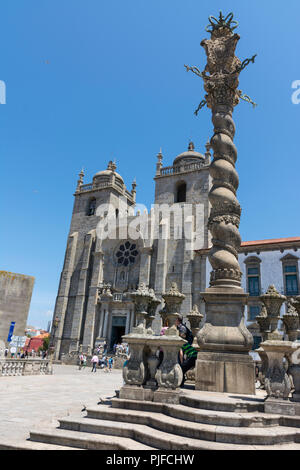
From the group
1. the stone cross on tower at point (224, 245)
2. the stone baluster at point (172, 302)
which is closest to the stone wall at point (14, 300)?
the stone baluster at point (172, 302)

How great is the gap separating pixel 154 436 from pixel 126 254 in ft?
94.1

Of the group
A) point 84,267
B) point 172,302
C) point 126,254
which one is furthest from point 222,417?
point 84,267

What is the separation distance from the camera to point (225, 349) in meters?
6.28

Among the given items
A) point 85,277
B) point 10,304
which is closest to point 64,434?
point 10,304

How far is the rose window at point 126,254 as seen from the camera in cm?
3216

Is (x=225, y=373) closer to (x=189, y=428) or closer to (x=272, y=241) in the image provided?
(x=189, y=428)

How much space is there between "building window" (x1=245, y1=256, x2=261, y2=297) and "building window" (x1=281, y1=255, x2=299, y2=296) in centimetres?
192

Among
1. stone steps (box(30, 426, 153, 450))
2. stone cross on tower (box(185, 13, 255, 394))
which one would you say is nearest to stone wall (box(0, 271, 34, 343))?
stone cross on tower (box(185, 13, 255, 394))

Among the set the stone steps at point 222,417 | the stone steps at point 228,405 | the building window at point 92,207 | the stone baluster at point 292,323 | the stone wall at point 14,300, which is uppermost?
the building window at point 92,207

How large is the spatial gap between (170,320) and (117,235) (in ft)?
83.8

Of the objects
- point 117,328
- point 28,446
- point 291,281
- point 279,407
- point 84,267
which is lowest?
point 28,446

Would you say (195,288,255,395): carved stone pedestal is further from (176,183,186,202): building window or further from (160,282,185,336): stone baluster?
(176,183,186,202): building window

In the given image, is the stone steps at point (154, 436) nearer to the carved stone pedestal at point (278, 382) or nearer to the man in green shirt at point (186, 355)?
the carved stone pedestal at point (278, 382)

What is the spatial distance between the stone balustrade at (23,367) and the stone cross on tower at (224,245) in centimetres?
1119
